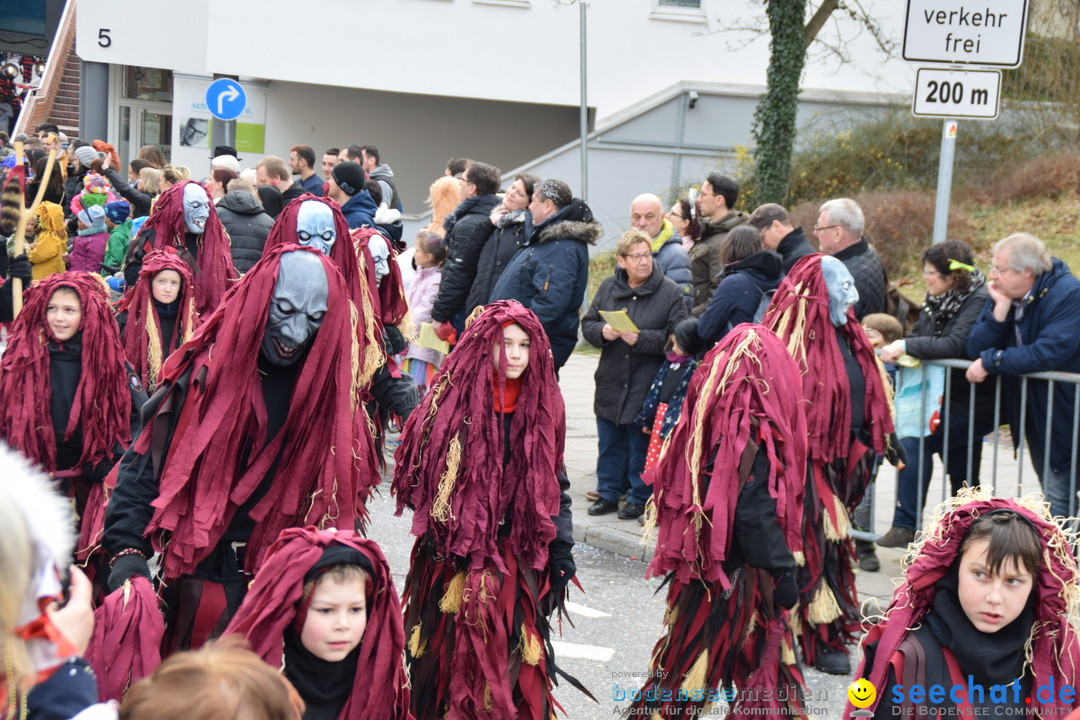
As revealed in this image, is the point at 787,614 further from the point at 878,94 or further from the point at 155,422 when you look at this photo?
the point at 878,94

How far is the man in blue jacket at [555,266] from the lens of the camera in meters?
8.13

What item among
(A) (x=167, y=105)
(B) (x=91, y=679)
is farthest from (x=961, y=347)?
(A) (x=167, y=105)

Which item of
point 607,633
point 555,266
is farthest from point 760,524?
point 555,266

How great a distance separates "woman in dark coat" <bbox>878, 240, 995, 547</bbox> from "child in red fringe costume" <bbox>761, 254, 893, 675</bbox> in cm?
135

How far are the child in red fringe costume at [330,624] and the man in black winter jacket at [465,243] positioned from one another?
5.95 m

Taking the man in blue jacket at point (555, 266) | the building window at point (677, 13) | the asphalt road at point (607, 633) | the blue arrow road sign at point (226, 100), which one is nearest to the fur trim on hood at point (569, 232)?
the man in blue jacket at point (555, 266)

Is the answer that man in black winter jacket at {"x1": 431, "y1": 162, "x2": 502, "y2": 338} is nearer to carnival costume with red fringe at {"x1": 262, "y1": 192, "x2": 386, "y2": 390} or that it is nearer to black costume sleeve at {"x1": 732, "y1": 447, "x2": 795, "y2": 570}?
carnival costume with red fringe at {"x1": 262, "y1": 192, "x2": 386, "y2": 390}

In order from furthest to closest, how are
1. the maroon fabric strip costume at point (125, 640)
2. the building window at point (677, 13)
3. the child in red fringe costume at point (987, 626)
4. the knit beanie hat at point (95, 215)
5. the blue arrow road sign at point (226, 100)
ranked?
the building window at point (677, 13) < the blue arrow road sign at point (226, 100) < the knit beanie hat at point (95, 215) < the maroon fabric strip costume at point (125, 640) < the child in red fringe costume at point (987, 626)

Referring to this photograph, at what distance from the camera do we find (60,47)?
1228 inches

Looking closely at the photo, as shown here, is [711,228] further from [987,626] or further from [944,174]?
[987,626]

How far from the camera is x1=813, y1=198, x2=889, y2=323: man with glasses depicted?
23.8ft

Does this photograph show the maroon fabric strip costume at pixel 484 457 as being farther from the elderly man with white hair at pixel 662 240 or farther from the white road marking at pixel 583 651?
the elderly man with white hair at pixel 662 240

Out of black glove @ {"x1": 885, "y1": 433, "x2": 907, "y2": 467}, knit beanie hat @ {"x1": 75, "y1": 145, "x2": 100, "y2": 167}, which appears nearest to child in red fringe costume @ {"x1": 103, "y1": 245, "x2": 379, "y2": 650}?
black glove @ {"x1": 885, "y1": 433, "x2": 907, "y2": 467}

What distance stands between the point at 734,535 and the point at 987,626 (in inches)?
54.2
